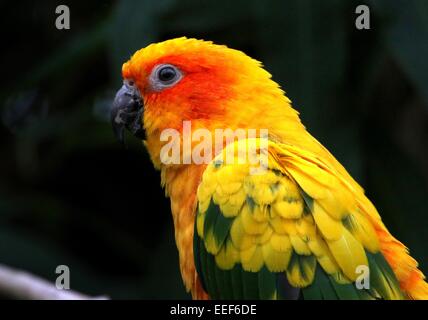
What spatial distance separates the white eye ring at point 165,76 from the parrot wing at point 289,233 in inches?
19.5

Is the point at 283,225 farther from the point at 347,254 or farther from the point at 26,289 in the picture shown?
the point at 26,289

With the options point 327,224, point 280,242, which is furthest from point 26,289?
point 327,224

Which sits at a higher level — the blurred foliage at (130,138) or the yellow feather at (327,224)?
the blurred foliage at (130,138)

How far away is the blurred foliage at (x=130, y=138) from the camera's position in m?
4.28

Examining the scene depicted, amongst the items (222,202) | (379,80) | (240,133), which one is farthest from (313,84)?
(222,202)

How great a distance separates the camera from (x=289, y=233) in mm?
2920

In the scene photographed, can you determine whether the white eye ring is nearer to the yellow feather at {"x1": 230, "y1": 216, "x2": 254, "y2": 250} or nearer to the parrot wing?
the parrot wing

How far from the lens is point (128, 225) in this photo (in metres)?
5.37

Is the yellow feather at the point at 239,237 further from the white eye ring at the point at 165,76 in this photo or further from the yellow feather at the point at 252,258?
the white eye ring at the point at 165,76

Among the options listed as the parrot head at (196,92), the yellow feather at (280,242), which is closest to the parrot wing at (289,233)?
the yellow feather at (280,242)

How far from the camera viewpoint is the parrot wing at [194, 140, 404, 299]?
2.89 meters
